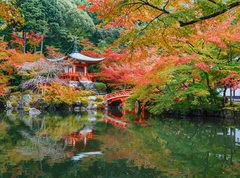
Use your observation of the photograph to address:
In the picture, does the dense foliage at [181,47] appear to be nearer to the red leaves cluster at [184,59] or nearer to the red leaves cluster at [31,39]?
the red leaves cluster at [184,59]

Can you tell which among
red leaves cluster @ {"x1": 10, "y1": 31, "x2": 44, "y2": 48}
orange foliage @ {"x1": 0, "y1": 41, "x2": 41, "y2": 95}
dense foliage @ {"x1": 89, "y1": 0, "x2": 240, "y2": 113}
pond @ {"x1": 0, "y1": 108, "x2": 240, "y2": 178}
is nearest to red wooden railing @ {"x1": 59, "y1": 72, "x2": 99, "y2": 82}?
orange foliage @ {"x1": 0, "y1": 41, "x2": 41, "y2": 95}

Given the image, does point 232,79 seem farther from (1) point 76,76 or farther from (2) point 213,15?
(1) point 76,76

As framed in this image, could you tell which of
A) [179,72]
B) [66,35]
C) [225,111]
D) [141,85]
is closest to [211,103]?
[225,111]

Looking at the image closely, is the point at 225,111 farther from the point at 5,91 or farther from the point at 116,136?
the point at 5,91

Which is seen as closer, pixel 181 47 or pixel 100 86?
pixel 181 47

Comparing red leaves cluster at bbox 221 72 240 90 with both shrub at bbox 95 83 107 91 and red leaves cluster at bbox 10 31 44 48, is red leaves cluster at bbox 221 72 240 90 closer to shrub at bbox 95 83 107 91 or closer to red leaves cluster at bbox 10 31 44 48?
shrub at bbox 95 83 107 91

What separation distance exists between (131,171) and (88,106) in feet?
52.1

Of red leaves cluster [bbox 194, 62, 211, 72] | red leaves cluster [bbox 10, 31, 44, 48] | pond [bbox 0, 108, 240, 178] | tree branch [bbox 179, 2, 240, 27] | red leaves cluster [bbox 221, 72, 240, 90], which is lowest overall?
pond [bbox 0, 108, 240, 178]

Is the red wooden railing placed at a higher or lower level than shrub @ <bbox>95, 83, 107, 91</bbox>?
higher

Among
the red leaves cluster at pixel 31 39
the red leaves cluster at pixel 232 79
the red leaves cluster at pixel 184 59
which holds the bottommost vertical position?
the red leaves cluster at pixel 232 79

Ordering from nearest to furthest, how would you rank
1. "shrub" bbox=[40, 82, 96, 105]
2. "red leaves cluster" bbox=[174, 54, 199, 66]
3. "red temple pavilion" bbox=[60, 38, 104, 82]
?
"red leaves cluster" bbox=[174, 54, 199, 66] < "shrub" bbox=[40, 82, 96, 105] < "red temple pavilion" bbox=[60, 38, 104, 82]

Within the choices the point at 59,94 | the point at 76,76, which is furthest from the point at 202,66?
the point at 76,76

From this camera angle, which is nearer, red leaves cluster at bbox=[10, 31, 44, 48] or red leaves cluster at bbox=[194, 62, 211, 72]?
red leaves cluster at bbox=[194, 62, 211, 72]

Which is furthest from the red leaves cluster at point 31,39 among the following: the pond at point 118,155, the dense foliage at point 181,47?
the pond at point 118,155
